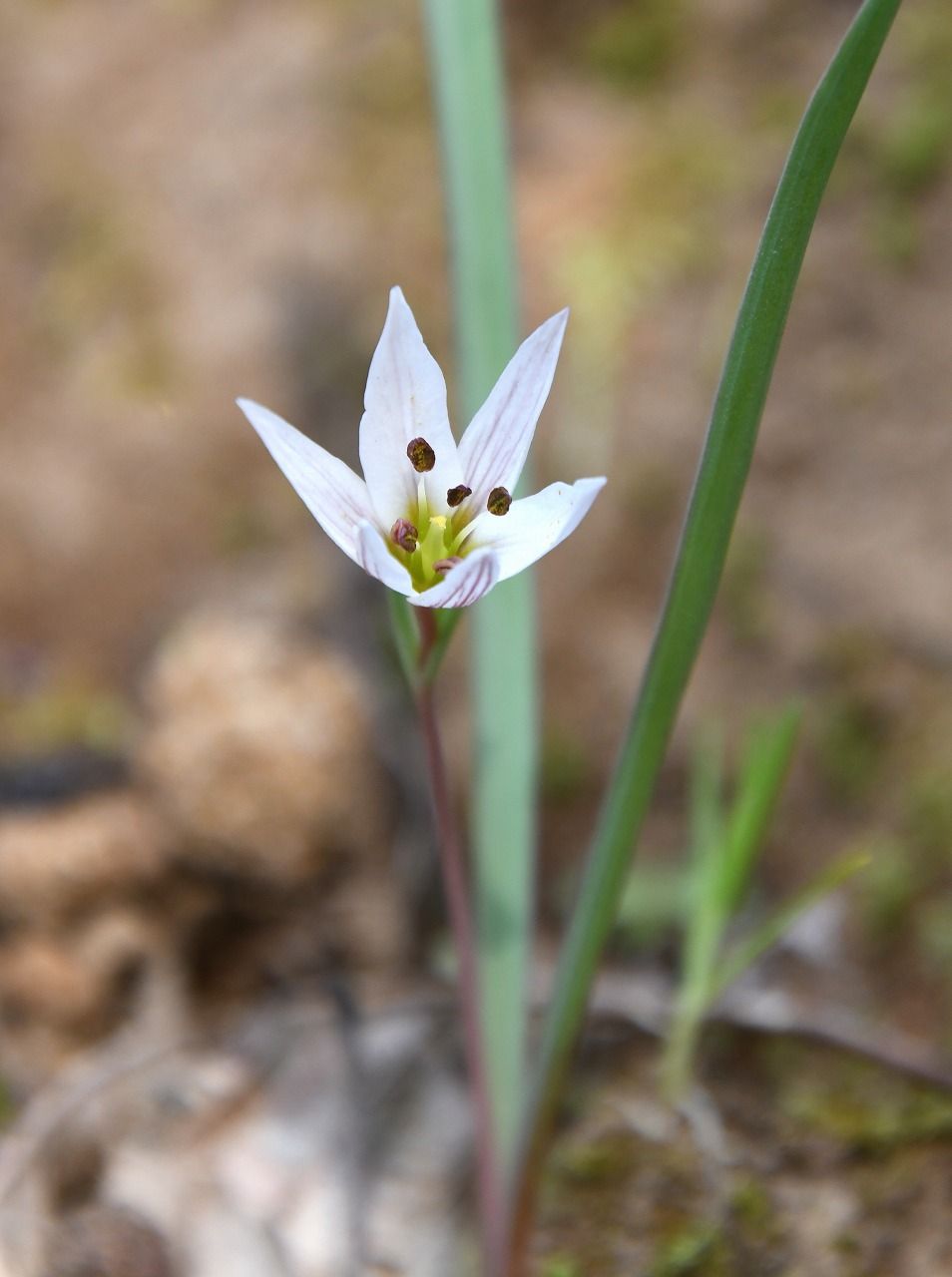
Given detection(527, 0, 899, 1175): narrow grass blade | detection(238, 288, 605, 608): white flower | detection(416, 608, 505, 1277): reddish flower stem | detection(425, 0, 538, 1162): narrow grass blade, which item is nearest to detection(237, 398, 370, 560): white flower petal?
detection(238, 288, 605, 608): white flower

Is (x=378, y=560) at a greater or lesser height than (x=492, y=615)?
lesser

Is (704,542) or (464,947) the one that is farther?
(464,947)

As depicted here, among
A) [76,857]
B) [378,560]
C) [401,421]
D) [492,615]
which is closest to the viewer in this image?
[378,560]

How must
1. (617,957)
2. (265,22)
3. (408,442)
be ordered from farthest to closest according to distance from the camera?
(265,22) < (617,957) < (408,442)

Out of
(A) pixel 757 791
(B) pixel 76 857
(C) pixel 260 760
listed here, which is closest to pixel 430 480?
(A) pixel 757 791

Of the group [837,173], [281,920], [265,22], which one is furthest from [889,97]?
[281,920]

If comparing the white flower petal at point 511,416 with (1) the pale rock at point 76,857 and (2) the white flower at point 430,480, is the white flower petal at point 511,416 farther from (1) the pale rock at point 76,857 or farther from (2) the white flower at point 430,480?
(1) the pale rock at point 76,857

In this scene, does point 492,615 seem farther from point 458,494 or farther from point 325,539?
point 325,539

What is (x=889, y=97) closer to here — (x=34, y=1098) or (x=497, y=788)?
(x=497, y=788)
